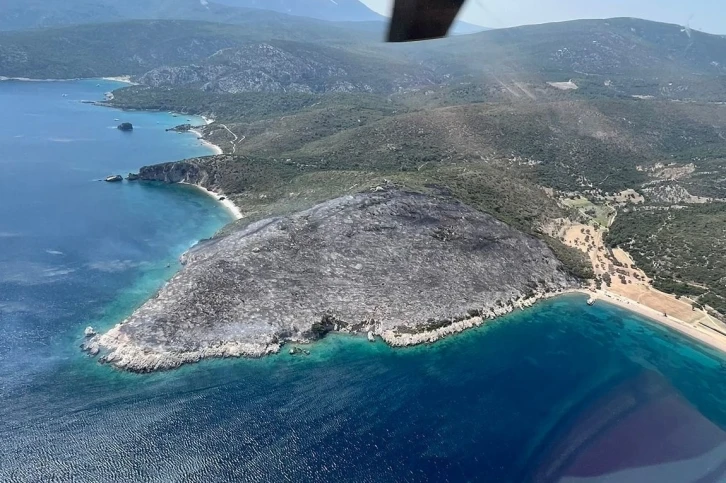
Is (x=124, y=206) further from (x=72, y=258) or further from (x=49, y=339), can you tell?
(x=49, y=339)

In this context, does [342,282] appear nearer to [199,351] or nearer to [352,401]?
[352,401]

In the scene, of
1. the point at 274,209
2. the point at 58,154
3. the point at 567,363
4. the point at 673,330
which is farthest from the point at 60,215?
the point at 673,330

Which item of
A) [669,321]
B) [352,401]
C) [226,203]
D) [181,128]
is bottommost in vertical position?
[352,401]

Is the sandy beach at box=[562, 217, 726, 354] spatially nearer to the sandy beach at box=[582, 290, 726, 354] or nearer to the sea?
the sandy beach at box=[582, 290, 726, 354]

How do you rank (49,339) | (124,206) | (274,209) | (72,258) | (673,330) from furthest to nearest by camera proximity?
(124,206) < (274,209) < (72,258) < (673,330) < (49,339)

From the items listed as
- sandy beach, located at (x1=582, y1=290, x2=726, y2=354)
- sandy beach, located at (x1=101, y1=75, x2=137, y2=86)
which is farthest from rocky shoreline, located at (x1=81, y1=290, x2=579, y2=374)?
sandy beach, located at (x1=101, y1=75, x2=137, y2=86)

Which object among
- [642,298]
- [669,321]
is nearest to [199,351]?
[669,321]
